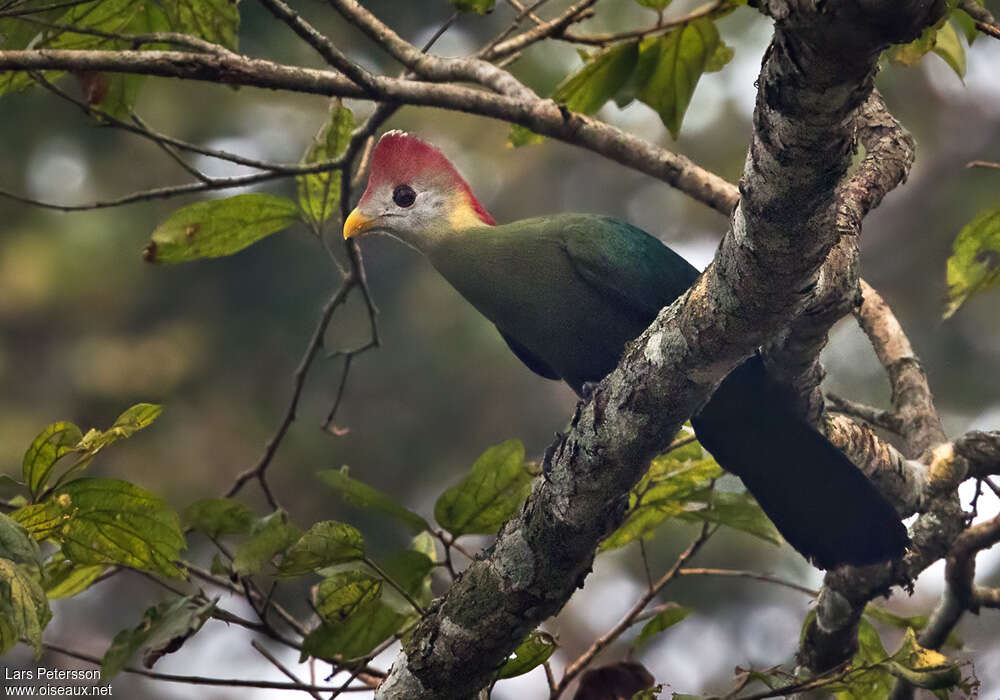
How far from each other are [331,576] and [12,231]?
4.18 meters

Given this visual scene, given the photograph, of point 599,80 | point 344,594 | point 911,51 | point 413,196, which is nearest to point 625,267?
point 599,80

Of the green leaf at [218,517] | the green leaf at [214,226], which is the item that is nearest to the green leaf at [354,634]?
the green leaf at [218,517]

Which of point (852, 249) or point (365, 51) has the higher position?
point (365, 51)

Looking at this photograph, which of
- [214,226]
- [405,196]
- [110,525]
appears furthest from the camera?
[405,196]

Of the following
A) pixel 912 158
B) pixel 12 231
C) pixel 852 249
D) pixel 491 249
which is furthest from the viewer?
pixel 12 231

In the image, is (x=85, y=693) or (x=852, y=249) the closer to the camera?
(x=852, y=249)

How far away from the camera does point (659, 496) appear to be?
246 cm

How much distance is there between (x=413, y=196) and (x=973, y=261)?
1.72 m

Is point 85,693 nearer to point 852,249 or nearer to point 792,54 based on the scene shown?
point 852,249

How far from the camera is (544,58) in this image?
502 cm

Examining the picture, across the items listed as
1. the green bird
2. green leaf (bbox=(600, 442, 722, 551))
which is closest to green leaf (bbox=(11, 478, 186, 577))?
green leaf (bbox=(600, 442, 722, 551))

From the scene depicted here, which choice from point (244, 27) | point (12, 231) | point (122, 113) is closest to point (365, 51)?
point (244, 27)

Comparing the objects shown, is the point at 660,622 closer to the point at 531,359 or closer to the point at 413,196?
the point at 531,359

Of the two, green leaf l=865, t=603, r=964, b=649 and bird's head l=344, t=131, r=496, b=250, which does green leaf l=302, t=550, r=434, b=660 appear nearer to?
bird's head l=344, t=131, r=496, b=250
